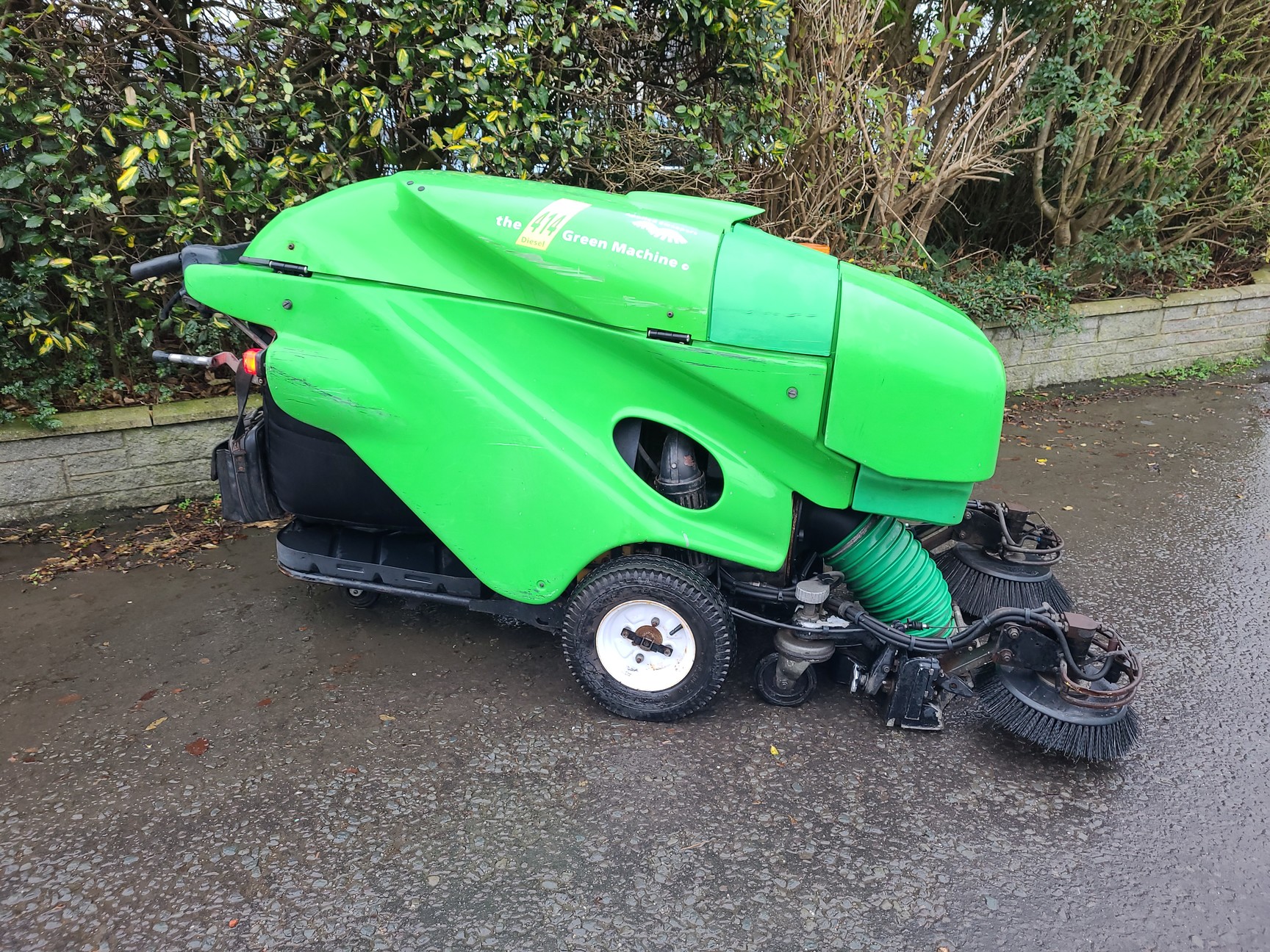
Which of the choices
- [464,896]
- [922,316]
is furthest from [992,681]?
[464,896]

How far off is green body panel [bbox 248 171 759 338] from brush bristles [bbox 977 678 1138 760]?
4.70 feet

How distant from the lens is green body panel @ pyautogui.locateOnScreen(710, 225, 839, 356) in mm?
2385

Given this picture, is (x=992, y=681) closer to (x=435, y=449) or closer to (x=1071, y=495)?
(x=435, y=449)

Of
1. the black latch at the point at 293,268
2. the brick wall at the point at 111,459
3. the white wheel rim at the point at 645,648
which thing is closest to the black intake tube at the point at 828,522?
the white wheel rim at the point at 645,648

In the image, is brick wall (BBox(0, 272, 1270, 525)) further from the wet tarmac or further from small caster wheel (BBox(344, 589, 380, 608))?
small caster wheel (BBox(344, 589, 380, 608))

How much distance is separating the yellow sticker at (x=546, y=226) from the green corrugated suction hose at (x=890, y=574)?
4.27 ft

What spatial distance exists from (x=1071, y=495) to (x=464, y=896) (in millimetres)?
3945

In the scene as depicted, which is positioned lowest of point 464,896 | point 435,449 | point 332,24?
point 464,896

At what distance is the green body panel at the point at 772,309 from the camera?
238 cm

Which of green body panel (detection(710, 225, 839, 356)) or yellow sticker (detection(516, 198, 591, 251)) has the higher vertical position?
yellow sticker (detection(516, 198, 591, 251))

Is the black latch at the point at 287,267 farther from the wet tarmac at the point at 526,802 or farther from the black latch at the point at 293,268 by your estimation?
the wet tarmac at the point at 526,802

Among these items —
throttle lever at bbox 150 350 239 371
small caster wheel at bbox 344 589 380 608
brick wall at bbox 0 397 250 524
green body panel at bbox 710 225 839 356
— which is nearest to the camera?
green body panel at bbox 710 225 839 356

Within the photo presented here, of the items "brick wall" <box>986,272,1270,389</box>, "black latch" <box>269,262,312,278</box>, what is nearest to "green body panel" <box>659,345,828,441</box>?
"black latch" <box>269,262,312,278</box>

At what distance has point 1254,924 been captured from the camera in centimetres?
203
